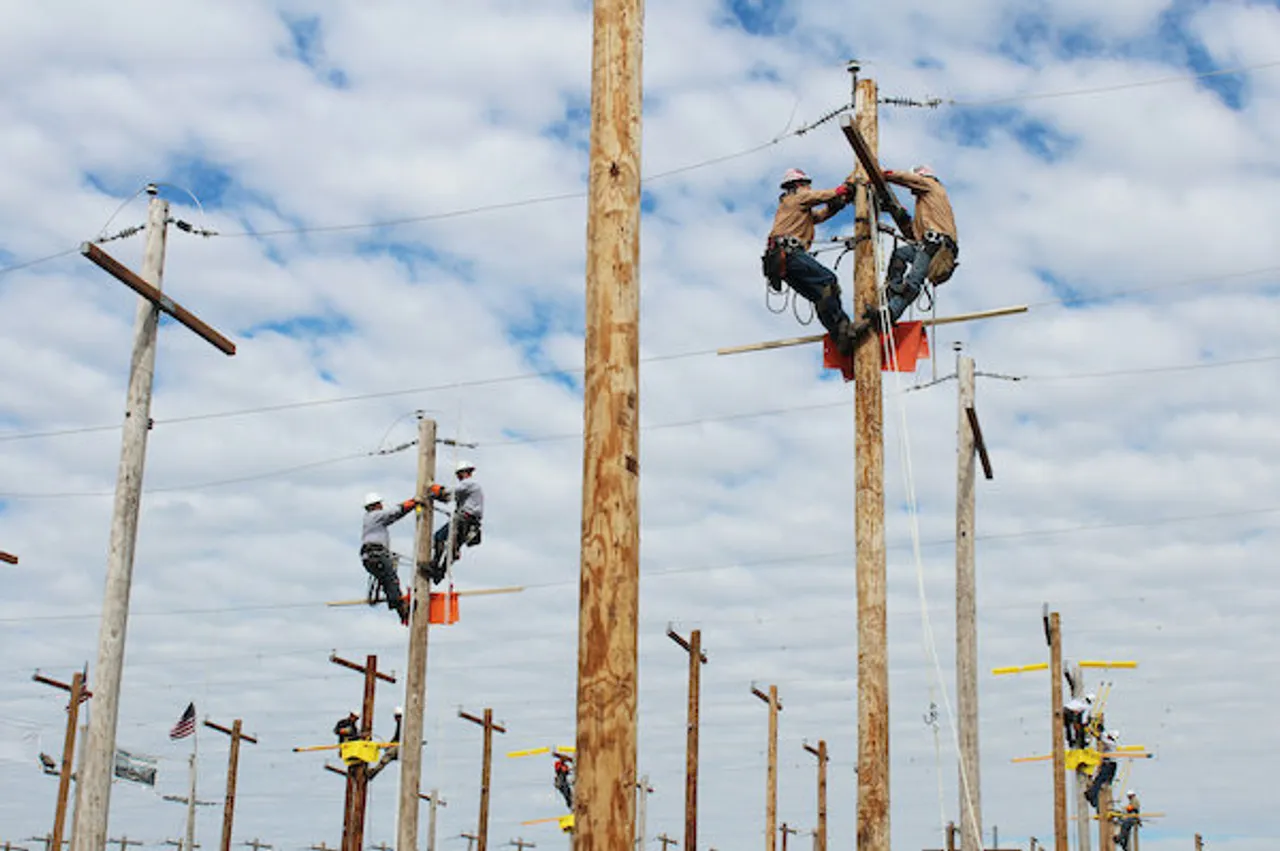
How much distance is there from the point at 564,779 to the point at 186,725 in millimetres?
6833

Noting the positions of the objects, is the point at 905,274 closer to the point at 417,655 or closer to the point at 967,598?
the point at 967,598

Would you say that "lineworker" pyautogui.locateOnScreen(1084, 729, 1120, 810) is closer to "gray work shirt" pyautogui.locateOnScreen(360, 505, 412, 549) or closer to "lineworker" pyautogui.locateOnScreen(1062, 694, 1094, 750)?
"lineworker" pyautogui.locateOnScreen(1062, 694, 1094, 750)

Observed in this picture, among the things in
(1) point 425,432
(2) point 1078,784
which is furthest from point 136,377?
(2) point 1078,784

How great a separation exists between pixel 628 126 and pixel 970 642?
10011 mm

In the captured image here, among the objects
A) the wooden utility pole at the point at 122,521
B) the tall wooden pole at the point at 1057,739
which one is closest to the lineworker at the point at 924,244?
the wooden utility pole at the point at 122,521

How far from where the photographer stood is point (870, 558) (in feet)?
28.9

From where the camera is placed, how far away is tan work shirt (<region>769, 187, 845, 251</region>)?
9930mm

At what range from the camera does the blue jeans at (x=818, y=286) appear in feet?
30.8

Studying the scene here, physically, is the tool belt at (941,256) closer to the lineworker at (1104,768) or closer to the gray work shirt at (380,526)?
the gray work shirt at (380,526)

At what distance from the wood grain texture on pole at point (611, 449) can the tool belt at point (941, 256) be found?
4736 millimetres

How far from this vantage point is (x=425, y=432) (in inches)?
669

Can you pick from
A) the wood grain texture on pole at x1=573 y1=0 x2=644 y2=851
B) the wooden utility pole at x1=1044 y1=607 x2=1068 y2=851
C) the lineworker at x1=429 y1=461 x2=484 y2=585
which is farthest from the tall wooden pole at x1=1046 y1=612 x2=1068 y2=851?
the wood grain texture on pole at x1=573 y1=0 x2=644 y2=851

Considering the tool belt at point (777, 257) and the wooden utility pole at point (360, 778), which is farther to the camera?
the wooden utility pole at point (360, 778)

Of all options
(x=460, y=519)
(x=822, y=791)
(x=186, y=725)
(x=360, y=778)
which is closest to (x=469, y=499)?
(x=460, y=519)
